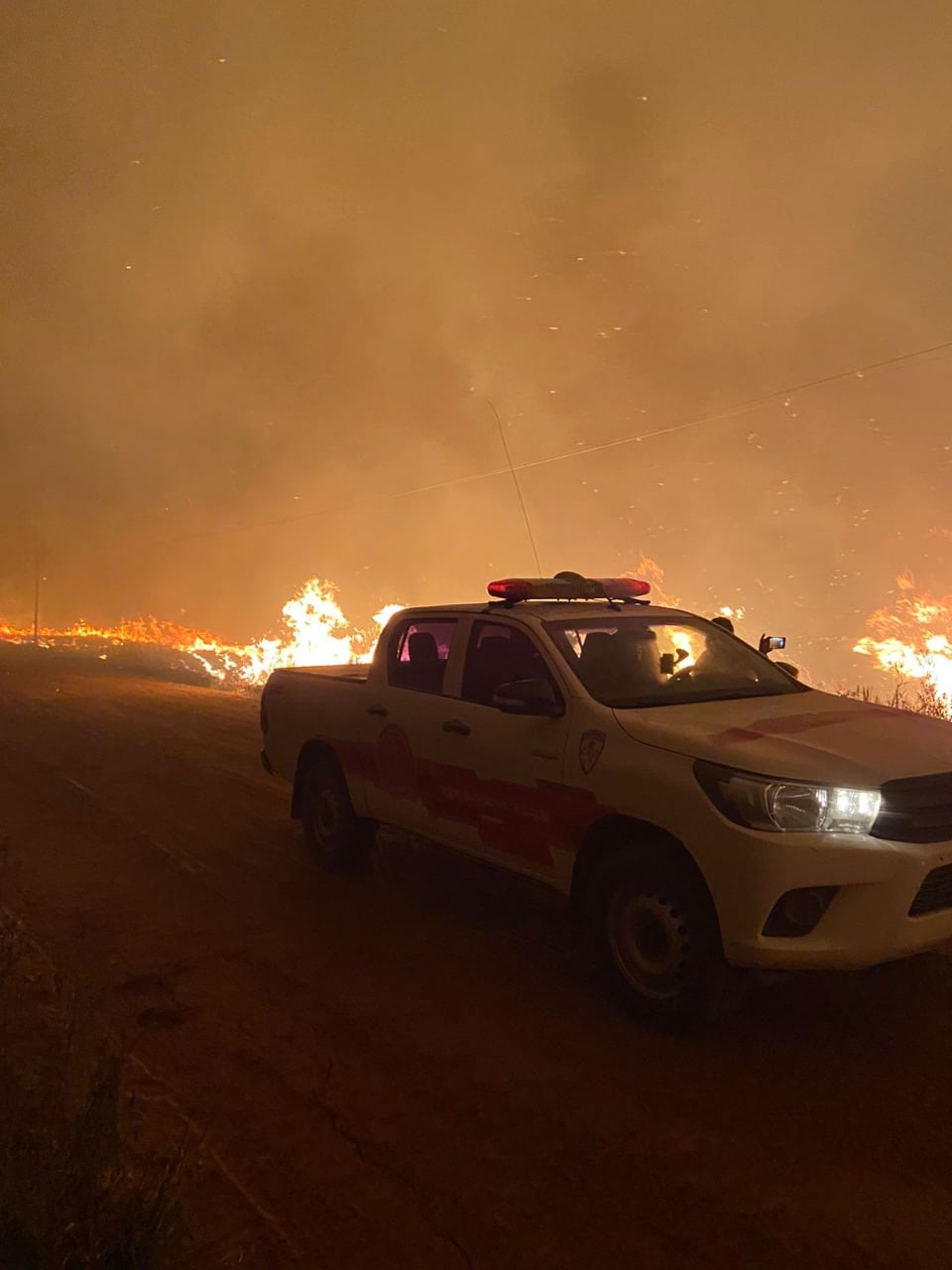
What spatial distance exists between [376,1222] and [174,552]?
69.6m

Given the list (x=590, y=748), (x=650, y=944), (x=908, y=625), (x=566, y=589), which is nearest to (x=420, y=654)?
(x=566, y=589)

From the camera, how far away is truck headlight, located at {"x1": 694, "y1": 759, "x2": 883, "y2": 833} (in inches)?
142

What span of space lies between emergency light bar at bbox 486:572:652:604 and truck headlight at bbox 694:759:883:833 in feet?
6.78

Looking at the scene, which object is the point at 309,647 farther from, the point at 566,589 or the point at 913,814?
the point at 913,814

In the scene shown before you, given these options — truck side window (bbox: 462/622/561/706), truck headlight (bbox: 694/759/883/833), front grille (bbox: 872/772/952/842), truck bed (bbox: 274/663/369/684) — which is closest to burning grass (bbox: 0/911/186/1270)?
truck headlight (bbox: 694/759/883/833)

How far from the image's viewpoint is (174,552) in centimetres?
6856

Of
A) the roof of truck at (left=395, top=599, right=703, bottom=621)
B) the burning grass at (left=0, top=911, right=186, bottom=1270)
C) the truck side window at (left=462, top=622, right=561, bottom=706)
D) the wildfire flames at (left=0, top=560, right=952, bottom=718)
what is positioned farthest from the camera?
the wildfire flames at (left=0, top=560, right=952, bottom=718)

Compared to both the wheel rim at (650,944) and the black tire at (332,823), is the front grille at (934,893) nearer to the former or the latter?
the wheel rim at (650,944)

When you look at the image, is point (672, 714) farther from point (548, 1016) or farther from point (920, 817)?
point (548, 1016)

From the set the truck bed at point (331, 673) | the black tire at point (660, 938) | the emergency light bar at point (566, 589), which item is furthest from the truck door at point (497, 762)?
the truck bed at point (331, 673)

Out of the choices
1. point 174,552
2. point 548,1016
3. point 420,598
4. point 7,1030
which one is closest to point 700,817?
point 548,1016

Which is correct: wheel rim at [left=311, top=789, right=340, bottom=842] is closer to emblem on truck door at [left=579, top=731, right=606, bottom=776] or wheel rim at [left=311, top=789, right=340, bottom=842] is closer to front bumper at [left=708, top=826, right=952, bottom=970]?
emblem on truck door at [left=579, top=731, right=606, bottom=776]

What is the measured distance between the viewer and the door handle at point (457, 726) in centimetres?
514

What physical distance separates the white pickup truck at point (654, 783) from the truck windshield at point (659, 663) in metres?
0.01
